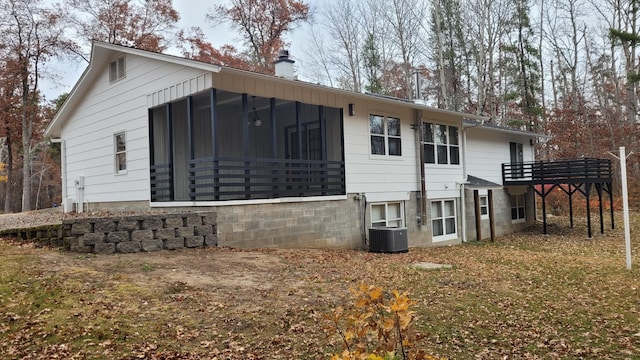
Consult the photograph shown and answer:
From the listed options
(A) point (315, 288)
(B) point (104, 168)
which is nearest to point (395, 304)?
(A) point (315, 288)

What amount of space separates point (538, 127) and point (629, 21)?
8.21 m

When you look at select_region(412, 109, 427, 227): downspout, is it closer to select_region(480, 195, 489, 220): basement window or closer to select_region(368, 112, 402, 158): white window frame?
select_region(368, 112, 402, 158): white window frame

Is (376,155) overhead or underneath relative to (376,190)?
overhead

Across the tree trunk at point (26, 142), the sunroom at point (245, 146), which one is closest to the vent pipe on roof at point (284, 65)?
the sunroom at point (245, 146)

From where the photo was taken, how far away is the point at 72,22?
25.0 meters

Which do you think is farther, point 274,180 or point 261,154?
point 261,154

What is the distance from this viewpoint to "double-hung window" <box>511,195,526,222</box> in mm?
19122

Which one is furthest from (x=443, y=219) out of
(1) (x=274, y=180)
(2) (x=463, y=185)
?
(1) (x=274, y=180)

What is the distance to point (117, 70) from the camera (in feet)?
40.9

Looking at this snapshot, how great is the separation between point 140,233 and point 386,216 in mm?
7350

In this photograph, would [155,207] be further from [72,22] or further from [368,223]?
[72,22]

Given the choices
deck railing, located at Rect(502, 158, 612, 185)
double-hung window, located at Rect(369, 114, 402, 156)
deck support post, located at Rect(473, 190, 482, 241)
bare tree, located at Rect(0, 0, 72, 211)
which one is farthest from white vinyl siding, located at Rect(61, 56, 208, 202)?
deck railing, located at Rect(502, 158, 612, 185)

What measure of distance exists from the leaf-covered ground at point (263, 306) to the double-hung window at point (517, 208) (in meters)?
10.4

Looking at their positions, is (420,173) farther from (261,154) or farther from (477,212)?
(261,154)
